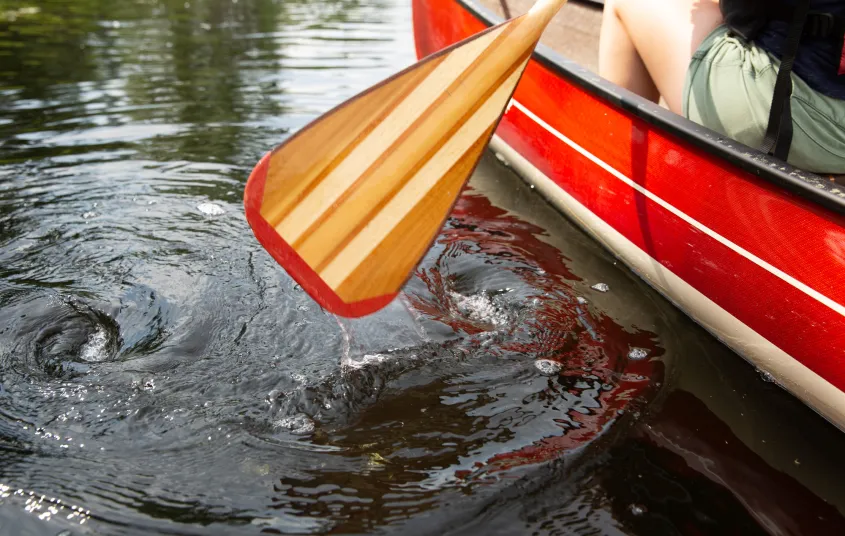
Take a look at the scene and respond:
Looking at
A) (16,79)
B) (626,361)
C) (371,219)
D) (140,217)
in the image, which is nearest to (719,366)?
(626,361)

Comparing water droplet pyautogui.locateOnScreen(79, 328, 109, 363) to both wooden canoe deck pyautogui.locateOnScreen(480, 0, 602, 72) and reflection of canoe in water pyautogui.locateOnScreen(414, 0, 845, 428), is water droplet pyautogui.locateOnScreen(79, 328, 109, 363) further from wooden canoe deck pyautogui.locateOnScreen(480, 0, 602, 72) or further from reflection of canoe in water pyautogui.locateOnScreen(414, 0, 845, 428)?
wooden canoe deck pyautogui.locateOnScreen(480, 0, 602, 72)

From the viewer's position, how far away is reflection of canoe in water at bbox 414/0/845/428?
194 cm

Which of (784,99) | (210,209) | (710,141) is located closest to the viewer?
(784,99)

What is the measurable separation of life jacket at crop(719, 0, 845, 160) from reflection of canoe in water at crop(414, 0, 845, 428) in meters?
0.13

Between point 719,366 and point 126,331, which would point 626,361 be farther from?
point 126,331

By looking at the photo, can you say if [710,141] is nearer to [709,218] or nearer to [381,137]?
[709,218]

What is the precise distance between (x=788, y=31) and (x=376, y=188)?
4.16 ft

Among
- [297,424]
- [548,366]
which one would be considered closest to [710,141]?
[548,366]

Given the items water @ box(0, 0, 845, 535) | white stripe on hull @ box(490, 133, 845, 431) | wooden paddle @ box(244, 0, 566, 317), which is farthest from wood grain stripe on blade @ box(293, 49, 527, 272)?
white stripe on hull @ box(490, 133, 845, 431)

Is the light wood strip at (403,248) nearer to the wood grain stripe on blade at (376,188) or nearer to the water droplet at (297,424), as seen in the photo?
the wood grain stripe on blade at (376,188)

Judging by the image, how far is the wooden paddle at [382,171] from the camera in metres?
2.19

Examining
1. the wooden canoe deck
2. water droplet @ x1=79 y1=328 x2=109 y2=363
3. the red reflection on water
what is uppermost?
the wooden canoe deck

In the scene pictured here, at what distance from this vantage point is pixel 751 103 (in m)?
2.23

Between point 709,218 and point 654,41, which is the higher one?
point 654,41
